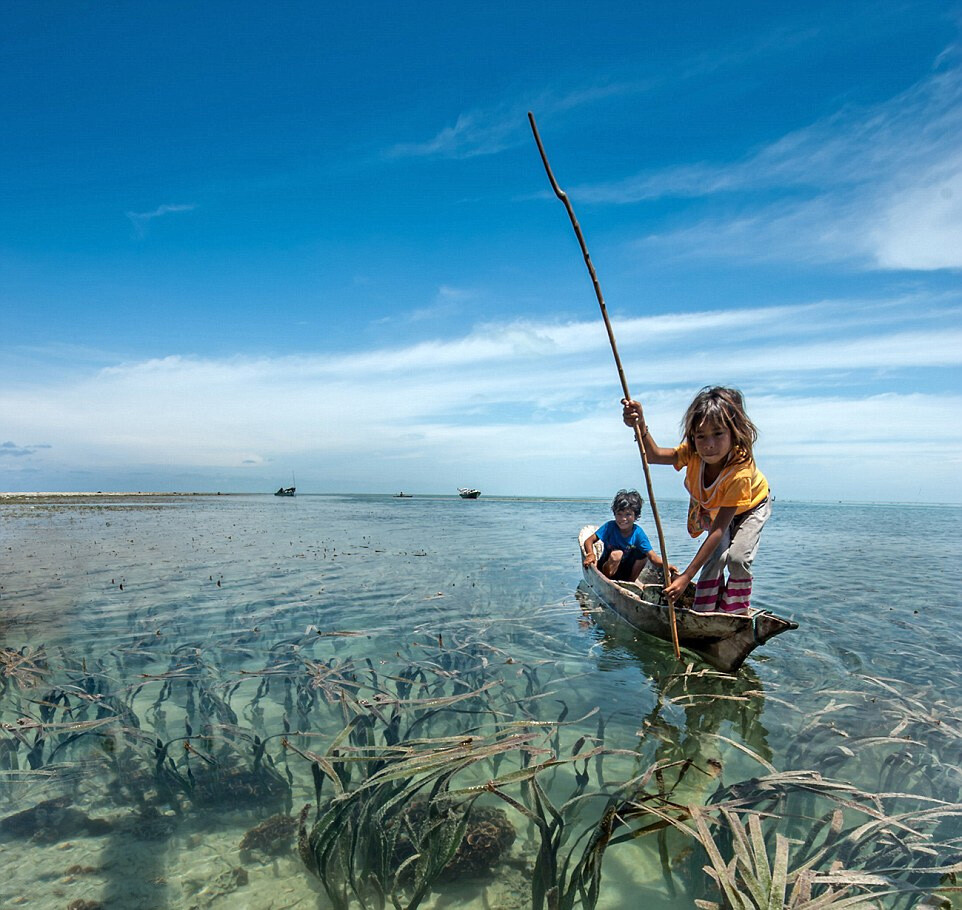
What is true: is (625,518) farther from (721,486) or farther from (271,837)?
(271,837)

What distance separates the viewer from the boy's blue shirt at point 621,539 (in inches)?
430

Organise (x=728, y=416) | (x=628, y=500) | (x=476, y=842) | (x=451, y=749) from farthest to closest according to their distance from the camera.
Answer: (x=628, y=500) → (x=728, y=416) → (x=451, y=749) → (x=476, y=842)

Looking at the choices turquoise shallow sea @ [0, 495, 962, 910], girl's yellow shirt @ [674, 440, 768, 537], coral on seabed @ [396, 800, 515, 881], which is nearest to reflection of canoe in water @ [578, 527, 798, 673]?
turquoise shallow sea @ [0, 495, 962, 910]

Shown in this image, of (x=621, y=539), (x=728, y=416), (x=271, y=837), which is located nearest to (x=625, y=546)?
(x=621, y=539)

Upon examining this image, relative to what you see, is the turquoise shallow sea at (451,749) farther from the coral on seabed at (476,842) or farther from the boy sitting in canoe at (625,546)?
the boy sitting in canoe at (625,546)

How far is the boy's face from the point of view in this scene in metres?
10.7

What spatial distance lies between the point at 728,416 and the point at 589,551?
19.2ft

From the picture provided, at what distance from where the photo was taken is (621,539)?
36.4ft

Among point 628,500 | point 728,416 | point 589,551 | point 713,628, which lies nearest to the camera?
point 728,416

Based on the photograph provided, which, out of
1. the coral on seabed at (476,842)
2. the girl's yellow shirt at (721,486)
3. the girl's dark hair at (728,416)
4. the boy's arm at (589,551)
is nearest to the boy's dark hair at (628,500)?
the boy's arm at (589,551)

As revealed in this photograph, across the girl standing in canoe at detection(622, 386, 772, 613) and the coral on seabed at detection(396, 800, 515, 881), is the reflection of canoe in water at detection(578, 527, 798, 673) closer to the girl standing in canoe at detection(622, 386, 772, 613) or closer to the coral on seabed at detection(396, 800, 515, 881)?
the girl standing in canoe at detection(622, 386, 772, 613)

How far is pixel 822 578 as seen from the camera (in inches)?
567

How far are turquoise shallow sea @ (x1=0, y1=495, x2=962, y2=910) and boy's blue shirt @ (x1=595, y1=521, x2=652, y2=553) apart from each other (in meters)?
1.61

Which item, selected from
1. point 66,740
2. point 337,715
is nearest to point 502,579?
point 337,715
